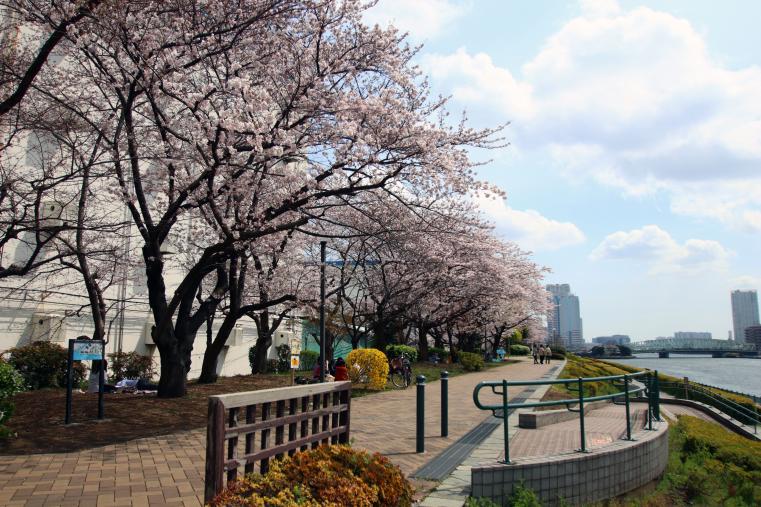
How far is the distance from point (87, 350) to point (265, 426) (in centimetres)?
709

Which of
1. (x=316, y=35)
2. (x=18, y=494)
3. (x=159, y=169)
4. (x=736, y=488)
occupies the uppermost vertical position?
(x=316, y=35)

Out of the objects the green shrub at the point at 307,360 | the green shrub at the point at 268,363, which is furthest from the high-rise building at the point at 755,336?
the green shrub at the point at 268,363

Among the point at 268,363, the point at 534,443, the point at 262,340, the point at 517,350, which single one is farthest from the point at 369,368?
the point at 517,350

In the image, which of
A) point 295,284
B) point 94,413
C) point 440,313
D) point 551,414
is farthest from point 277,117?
point 440,313

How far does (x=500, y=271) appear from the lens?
97.0ft

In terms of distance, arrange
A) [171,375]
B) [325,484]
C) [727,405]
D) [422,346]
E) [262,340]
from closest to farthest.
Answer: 1. [325,484]
2. [171,375]
3. [727,405]
4. [262,340]
5. [422,346]

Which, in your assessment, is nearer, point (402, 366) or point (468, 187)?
point (468, 187)

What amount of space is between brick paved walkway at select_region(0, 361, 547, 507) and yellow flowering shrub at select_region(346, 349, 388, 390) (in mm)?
6450

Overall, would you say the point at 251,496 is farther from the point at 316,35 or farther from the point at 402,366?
the point at 402,366

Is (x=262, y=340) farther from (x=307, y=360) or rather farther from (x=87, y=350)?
(x=87, y=350)

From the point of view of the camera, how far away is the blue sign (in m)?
9.75

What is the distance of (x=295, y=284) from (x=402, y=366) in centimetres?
608

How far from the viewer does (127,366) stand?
68.3ft

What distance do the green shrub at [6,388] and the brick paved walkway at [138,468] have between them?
1070mm
